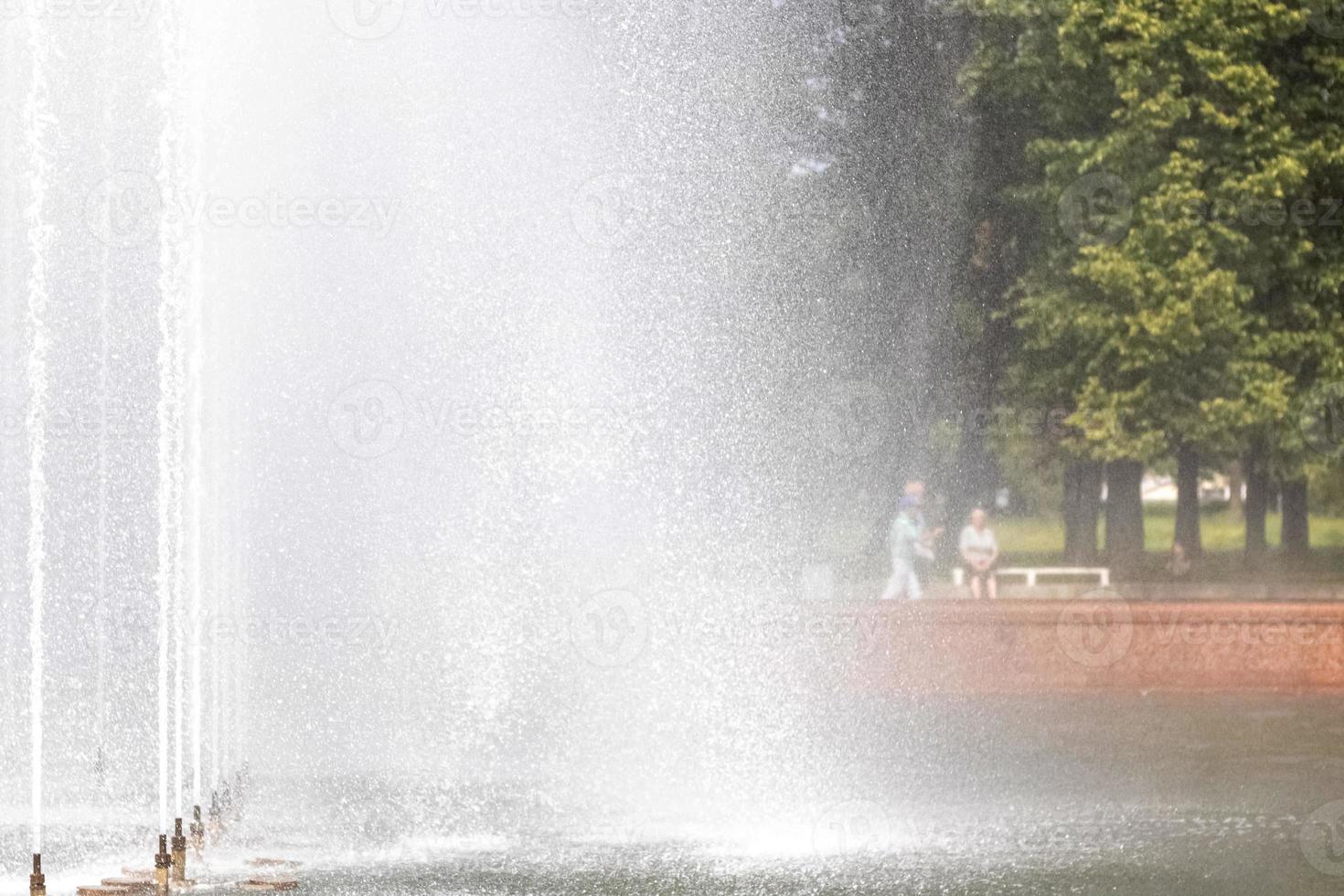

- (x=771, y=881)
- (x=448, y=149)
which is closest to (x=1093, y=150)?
(x=448, y=149)

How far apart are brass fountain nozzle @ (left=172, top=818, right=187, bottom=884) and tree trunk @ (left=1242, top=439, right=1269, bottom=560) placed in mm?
24668

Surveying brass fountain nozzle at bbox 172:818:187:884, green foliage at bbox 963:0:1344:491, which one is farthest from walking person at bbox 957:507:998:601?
brass fountain nozzle at bbox 172:818:187:884

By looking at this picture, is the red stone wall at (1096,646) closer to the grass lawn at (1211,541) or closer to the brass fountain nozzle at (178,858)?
the brass fountain nozzle at (178,858)

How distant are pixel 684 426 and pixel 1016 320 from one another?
363 inches

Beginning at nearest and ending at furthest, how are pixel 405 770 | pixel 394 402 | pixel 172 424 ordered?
pixel 172 424 < pixel 405 770 < pixel 394 402

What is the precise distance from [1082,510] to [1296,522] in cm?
478

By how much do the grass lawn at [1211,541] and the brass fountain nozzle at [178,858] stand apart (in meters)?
26.9

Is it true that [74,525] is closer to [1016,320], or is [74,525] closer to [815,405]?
[815,405]

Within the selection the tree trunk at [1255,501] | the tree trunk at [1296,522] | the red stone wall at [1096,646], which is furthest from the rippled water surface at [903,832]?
the tree trunk at [1296,522]

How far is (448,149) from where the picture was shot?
55.7 ft

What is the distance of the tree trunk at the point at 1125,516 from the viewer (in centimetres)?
2912

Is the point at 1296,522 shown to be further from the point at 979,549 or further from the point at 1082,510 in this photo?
the point at 979,549

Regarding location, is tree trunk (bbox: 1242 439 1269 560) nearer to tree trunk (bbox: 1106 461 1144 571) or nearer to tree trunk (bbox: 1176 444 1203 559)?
tree trunk (bbox: 1176 444 1203 559)

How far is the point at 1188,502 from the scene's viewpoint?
31.4m
